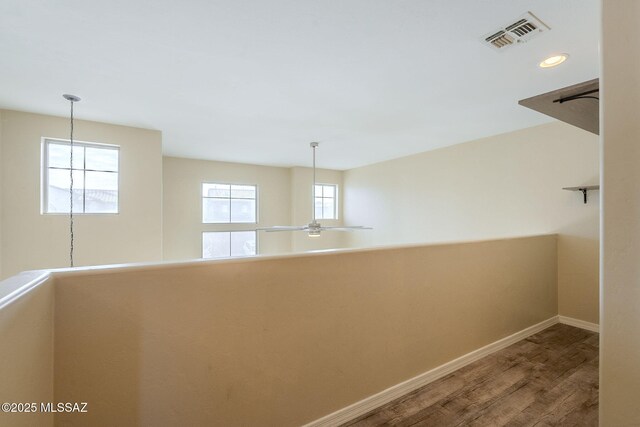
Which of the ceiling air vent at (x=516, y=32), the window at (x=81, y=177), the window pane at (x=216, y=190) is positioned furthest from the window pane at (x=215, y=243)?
the ceiling air vent at (x=516, y=32)

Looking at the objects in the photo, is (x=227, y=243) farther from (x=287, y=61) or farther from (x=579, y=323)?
(x=579, y=323)

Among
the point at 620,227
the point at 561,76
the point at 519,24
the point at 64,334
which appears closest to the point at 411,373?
the point at 620,227

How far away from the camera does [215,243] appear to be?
6.16 m

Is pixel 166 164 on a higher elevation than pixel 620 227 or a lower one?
higher

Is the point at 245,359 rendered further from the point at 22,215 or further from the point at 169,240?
the point at 169,240

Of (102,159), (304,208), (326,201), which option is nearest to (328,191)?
(326,201)

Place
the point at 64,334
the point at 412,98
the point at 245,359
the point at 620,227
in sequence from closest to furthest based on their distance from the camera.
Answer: the point at 620,227, the point at 64,334, the point at 245,359, the point at 412,98

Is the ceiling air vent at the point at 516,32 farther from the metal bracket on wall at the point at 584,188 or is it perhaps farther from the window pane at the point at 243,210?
the window pane at the point at 243,210

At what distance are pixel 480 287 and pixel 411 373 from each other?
110 cm

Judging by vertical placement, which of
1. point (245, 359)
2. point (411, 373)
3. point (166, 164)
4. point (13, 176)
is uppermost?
point (166, 164)

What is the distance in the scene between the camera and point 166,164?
18.3 feet

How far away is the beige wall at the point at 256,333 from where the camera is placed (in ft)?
3.90

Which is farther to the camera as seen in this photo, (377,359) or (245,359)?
(377,359)

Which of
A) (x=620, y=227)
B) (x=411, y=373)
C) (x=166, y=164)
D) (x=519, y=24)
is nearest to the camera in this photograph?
(x=620, y=227)
